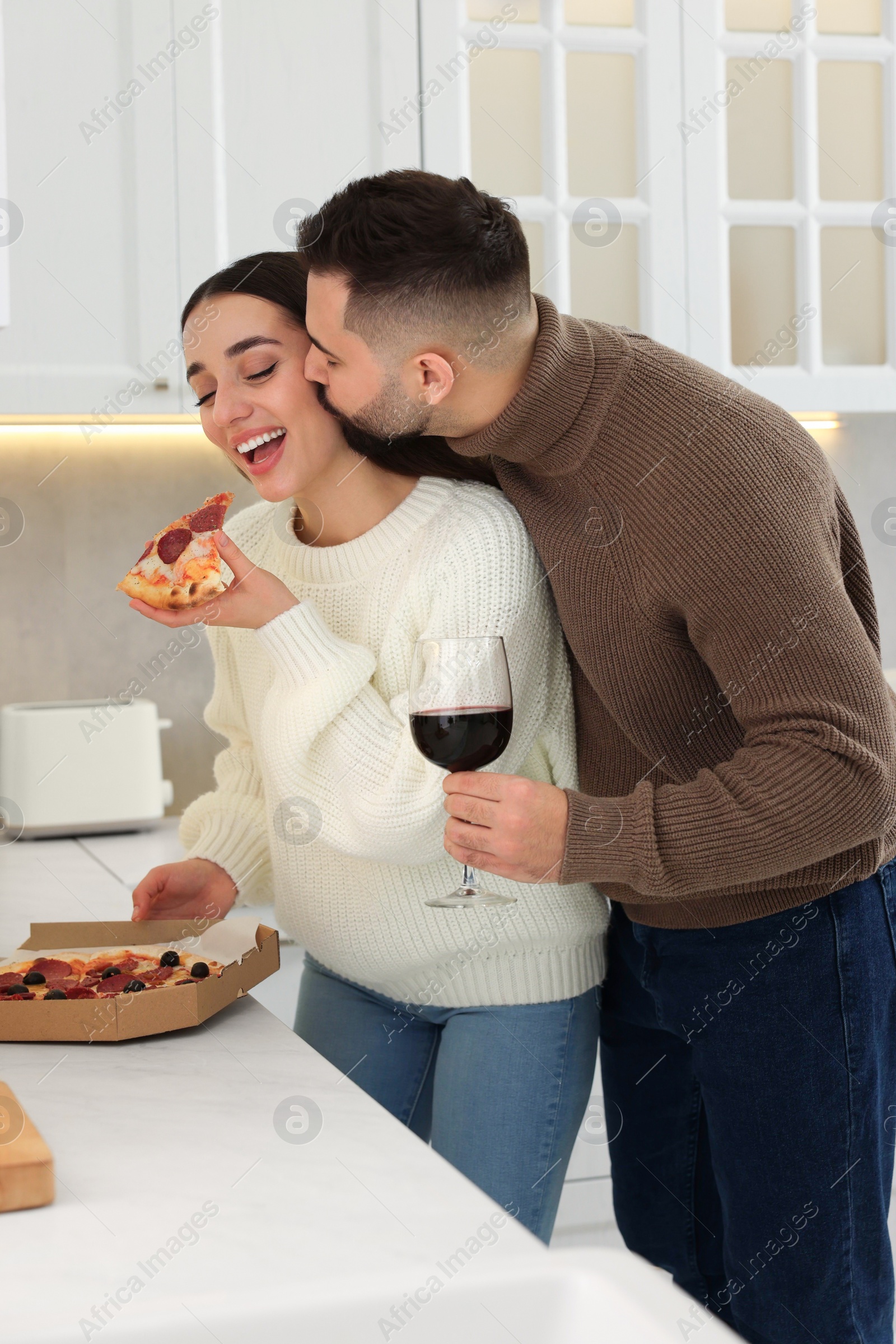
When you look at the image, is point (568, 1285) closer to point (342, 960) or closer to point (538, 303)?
point (342, 960)

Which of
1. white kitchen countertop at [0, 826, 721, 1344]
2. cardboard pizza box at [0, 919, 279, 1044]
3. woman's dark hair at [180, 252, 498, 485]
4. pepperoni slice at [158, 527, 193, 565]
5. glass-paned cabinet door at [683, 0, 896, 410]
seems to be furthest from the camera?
glass-paned cabinet door at [683, 0, 896, 410]

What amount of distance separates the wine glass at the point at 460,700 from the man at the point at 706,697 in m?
0.03

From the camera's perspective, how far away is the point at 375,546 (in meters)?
1.22

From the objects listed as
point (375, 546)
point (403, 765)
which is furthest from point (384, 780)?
point (375, 546)

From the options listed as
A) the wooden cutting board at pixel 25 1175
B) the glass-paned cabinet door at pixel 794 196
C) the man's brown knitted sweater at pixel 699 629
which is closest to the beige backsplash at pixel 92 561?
the glass-paned cabinet door at pixel 794 196

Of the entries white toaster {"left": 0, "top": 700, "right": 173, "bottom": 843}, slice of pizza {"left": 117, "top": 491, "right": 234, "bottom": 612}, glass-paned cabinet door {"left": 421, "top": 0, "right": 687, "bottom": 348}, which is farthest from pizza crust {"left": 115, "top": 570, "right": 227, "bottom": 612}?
glass-paned cabinet door {"left": 421, "top": 0, "right": 687, "bottom": 348}

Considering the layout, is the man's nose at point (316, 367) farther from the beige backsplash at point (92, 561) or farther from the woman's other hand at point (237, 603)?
the beige backsplash at point (92, 561)

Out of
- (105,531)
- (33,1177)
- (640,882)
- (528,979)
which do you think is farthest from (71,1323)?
(105,531)

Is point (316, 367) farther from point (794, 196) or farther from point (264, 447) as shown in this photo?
point (794, 196)

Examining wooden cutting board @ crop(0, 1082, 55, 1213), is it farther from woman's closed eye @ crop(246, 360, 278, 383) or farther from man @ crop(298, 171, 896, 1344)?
woman's closed eye @ crop(246, 360, 278, 383)

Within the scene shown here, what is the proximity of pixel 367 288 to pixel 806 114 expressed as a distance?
1443mm

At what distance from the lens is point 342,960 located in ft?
3.88

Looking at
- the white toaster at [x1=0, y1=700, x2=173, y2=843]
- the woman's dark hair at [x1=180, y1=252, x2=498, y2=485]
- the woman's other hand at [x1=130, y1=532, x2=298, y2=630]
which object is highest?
the woman's dark hair at [x1=180, y1=252, x2=498, y2=485]

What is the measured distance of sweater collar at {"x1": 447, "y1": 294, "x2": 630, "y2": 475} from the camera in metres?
1.05
